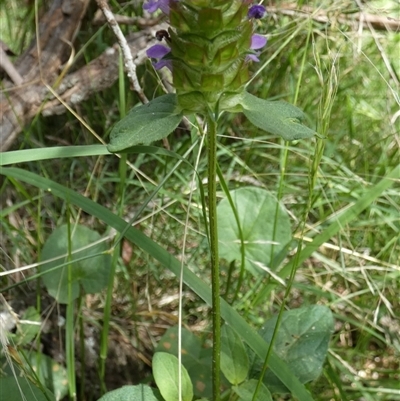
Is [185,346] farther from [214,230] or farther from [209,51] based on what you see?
[209,51]

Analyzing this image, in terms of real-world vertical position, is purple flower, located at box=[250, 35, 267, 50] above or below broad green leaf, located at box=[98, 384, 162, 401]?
above

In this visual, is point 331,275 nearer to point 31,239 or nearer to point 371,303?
point 371,303

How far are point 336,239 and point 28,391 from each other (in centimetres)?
89

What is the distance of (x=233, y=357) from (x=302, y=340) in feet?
0.56

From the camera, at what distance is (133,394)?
0.94 metres

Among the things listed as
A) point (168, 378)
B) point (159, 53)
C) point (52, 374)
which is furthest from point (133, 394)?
point (159, 53)

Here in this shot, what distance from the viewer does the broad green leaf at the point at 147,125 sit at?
0.79 metres

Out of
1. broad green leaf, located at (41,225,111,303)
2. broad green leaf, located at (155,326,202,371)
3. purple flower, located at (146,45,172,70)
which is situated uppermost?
purple flower, located at (146,45,172,70)

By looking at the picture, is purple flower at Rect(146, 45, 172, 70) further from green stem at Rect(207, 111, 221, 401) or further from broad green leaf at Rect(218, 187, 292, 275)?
broad green leaf at Rect(218, 187, 292, 275)

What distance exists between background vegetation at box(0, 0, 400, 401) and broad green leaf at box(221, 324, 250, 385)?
0.53ft

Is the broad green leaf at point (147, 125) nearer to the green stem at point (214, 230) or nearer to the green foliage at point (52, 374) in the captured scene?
the green stem at point (214, 230)

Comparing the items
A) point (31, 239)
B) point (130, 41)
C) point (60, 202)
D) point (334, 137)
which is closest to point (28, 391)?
point (31, 239)

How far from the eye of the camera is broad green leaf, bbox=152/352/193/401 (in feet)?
3.07

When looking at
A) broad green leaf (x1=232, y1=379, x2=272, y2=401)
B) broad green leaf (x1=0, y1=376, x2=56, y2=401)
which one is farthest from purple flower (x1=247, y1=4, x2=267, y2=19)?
broad green leaf (x1=0, y1=376, x2=56, y2=401)
